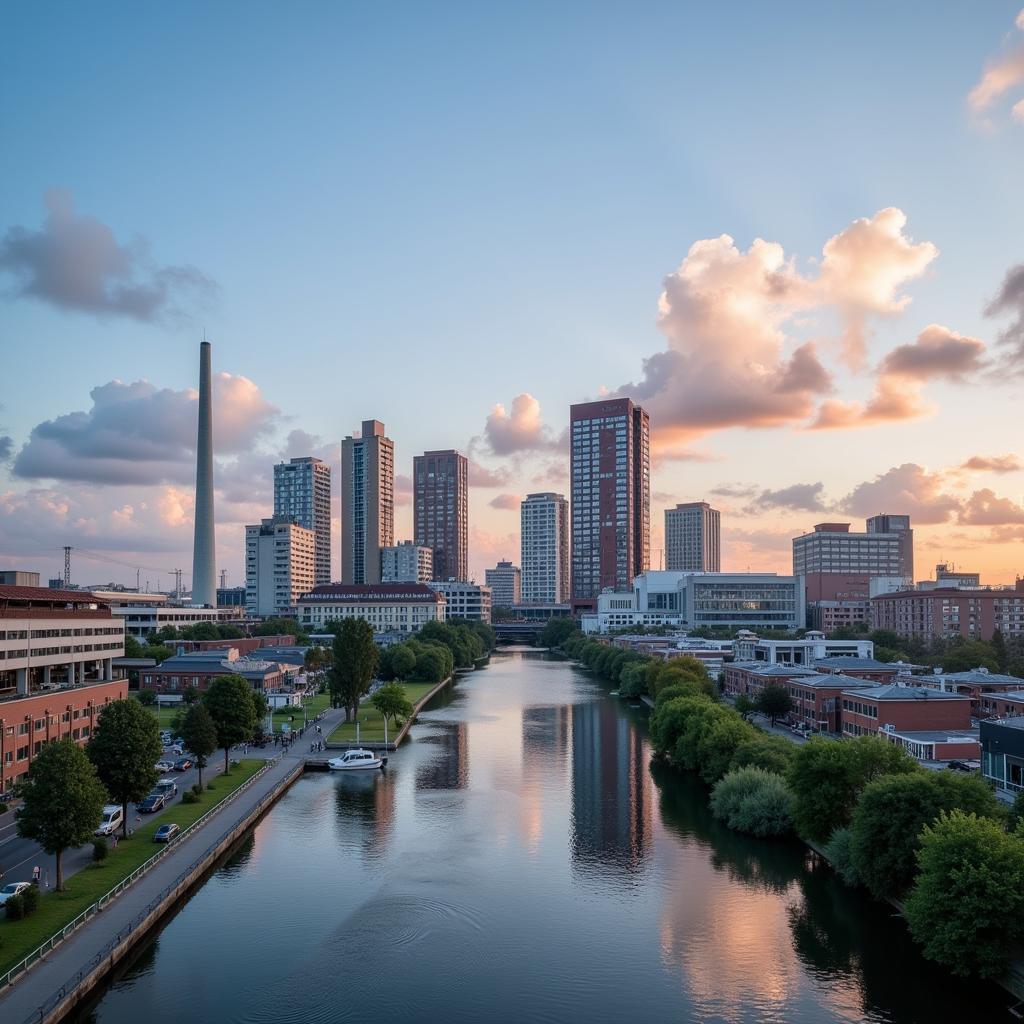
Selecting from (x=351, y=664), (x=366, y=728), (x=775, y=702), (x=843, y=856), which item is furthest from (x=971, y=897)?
(x=351, y=664)

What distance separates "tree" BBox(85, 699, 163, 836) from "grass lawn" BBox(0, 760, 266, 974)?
1569 millimetres

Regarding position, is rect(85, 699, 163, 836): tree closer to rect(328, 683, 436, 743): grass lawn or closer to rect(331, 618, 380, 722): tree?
rect(328, 683, 436, 743): grass lawn

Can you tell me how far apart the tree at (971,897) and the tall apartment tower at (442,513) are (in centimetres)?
17000

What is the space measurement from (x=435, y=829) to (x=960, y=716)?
885 inches

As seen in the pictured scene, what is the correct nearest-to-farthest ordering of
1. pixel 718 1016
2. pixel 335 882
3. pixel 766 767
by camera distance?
pixel 718 1016, pixel 335 882, pixel 766 767

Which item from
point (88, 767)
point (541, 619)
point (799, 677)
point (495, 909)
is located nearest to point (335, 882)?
point (495, 909)

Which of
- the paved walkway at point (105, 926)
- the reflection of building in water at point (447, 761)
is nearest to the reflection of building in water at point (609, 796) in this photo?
the reflection of building in water at point (447, 761)

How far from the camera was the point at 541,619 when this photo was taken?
559 ft

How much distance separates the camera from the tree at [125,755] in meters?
25.5

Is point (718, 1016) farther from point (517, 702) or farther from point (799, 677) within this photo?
point (517, 702)

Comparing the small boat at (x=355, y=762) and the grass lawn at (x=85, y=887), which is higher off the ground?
the grass lawn at (x=85, y=887)

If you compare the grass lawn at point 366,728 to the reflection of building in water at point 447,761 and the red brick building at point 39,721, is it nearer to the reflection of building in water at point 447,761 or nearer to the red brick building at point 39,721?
the reflection of building in water at point 447,761

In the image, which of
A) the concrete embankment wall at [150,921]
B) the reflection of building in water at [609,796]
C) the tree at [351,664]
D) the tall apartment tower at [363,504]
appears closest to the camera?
the concrete embankment wall at [150,921]

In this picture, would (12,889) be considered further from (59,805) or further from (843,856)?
(843,856)
